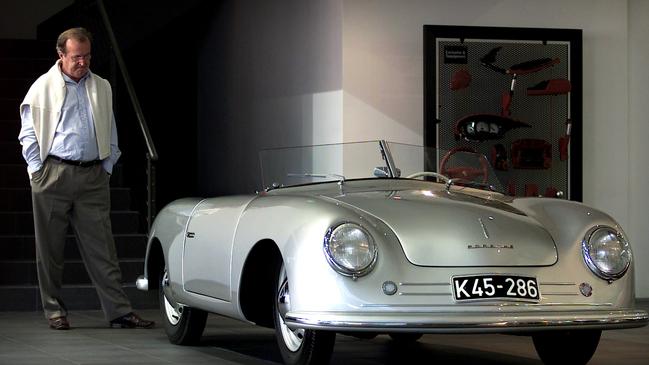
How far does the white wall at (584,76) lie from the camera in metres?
9.46

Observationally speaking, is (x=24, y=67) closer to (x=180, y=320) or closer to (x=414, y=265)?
(x=180, y=320)

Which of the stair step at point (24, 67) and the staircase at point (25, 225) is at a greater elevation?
the stair step at point (24, 67)

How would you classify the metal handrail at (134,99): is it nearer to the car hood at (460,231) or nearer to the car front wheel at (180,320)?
the car front wheel at (180,320)

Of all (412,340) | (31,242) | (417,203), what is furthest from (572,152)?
(417,203)

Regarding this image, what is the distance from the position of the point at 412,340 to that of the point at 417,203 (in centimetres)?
181

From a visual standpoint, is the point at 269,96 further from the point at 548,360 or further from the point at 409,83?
the point at 548,360

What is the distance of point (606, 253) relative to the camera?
514 centimetres

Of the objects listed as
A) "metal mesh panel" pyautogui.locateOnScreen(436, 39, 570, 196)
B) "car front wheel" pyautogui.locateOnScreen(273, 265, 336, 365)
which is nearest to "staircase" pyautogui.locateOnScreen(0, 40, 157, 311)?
"metal mesh panel" pyautogui.locateOnScreen(436, 39, 570, 196)

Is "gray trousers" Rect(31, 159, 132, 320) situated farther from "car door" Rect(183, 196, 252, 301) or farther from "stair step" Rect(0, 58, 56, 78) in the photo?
"stair step" Rect(0, 58, 56, 78)

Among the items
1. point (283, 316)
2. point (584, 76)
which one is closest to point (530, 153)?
point (584, 76)

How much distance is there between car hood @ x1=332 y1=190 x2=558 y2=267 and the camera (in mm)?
4891

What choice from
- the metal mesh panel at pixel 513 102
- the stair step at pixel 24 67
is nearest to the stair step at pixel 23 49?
the stair step at pixel 24 67

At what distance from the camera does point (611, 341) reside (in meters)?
6.87

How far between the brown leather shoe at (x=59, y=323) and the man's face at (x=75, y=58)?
4.61ft
